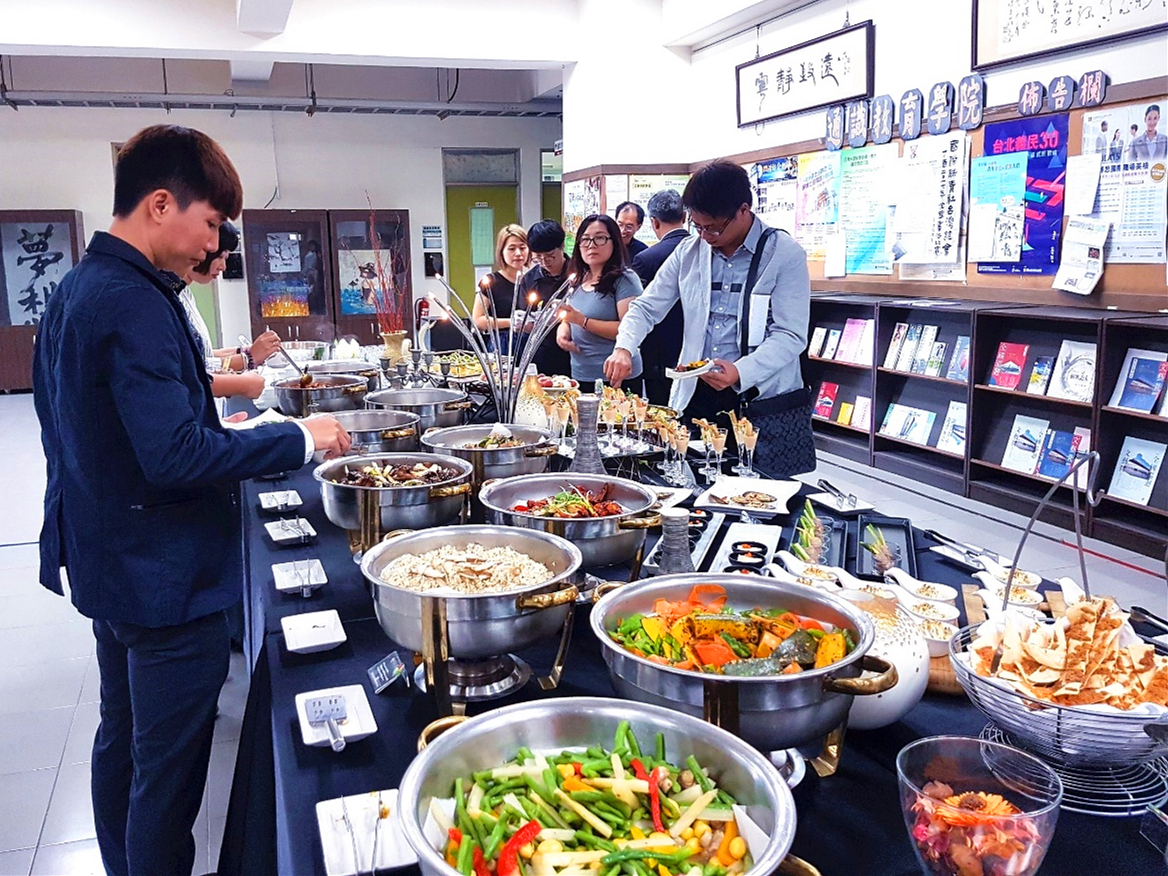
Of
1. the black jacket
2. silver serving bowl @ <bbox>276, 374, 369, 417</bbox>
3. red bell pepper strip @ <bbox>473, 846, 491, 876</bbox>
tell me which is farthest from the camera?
the black jacket

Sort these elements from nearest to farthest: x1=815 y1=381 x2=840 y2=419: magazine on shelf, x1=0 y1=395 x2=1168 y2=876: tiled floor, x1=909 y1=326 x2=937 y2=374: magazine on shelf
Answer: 1. x1=0 y1=395 x2=1168 y2=876: tiled floor
2. x1=909 y1=326 x2=937 y2=374: magazine on shelf
3. x1=815 y1=381 x2=840 y2=419: magazine on shelf

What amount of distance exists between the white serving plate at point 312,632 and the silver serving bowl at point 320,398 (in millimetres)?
1564

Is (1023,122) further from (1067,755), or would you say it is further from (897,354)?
(1067,755)

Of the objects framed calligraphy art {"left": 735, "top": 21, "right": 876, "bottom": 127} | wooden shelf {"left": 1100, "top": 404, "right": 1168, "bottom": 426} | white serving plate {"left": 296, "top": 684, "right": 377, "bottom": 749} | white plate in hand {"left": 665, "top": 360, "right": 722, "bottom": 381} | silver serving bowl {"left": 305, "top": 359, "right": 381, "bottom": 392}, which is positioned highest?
framed calligraphy art {"left": 735, "top": 21, "right": 876, "bottom": 127}

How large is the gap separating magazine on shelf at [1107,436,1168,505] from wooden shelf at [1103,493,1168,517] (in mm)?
14

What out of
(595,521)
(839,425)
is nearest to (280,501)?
(595,521)

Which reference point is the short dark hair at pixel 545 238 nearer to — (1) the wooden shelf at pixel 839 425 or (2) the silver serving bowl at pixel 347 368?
(2) the silver serving bowl at pixel 347 368

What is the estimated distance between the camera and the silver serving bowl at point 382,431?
237 centimetres

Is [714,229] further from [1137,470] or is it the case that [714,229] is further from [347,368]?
[1137,470]

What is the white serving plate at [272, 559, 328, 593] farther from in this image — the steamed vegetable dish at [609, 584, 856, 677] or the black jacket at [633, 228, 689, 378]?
the black jacket at [633, 228, 689, 378]

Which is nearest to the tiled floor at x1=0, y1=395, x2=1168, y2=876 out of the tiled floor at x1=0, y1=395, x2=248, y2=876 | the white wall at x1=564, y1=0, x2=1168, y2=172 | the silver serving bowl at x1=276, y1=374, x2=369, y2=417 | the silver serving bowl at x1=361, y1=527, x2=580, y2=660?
the tiled floor at x1=0, y1=395, x2=248, y2=876

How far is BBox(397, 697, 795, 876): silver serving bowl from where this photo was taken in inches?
32.5

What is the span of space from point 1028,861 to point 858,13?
590 centimetres

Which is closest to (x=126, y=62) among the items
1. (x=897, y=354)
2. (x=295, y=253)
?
(x=295, y=253)
